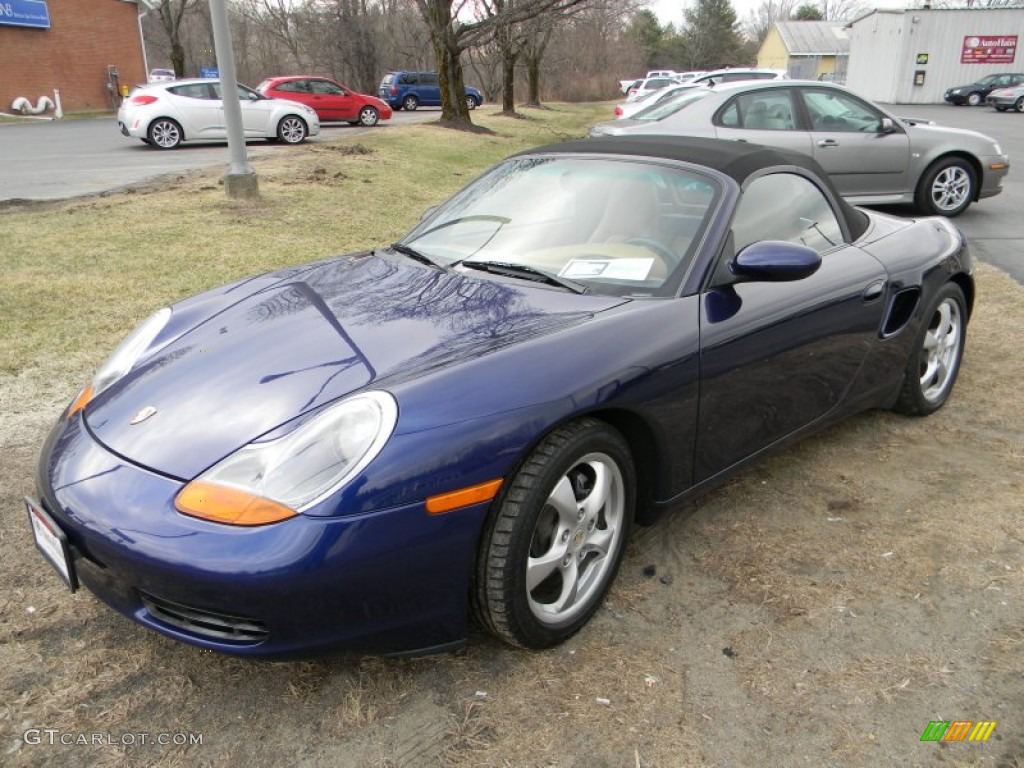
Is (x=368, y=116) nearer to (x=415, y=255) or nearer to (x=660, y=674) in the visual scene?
(x=415, y=255)

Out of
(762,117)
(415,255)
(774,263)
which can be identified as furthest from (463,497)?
(762,117)

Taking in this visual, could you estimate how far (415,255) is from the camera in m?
3.16

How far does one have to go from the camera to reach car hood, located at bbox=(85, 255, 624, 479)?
2066 millimetres

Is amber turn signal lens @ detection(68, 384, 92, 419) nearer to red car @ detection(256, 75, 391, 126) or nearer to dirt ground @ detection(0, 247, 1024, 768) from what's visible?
dirt ground @ detection(0, 247, 1024, 768)

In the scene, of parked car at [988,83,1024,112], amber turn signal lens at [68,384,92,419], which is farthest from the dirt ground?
parked car at [988,83,1024,112]

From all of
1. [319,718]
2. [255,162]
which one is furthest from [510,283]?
[255,162]

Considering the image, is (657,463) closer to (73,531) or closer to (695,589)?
(695,589)

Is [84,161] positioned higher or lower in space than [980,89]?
lower

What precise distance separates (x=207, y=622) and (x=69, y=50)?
121 ft

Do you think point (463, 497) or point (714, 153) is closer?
point (463, 497)

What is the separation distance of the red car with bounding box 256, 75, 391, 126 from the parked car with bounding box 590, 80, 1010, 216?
A: 655 inches

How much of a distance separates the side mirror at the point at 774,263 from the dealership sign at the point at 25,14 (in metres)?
35.2

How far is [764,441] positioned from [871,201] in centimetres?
671

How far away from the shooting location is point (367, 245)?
25.2 ft
